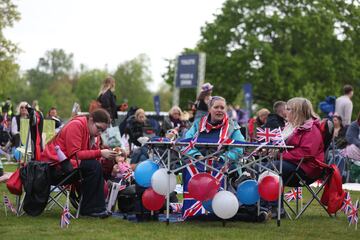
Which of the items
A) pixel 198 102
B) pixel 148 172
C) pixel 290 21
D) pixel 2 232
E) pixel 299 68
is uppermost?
pixel 290 21

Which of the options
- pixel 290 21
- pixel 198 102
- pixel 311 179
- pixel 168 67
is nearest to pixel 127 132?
pixel 198 102

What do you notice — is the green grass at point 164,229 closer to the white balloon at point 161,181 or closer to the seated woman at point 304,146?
the white balloon at point 161,181

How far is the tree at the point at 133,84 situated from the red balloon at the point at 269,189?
3366 inches

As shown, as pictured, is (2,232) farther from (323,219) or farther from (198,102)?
(198,102)

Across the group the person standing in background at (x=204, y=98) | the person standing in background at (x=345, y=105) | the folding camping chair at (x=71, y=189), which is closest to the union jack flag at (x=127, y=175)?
the folding camping chair at (x=71, y=189)

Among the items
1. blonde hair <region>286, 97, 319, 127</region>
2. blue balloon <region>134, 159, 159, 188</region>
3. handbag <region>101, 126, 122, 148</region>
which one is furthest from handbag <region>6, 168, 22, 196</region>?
handbag <region>101, 126, 122, 148</region>

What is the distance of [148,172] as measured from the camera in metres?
7.05

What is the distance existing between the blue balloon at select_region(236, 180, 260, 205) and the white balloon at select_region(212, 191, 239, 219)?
9.0 inches

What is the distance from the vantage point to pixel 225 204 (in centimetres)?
656

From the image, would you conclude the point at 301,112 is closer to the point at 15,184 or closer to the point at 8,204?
the point at 15,184

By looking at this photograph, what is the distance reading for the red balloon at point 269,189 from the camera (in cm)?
676

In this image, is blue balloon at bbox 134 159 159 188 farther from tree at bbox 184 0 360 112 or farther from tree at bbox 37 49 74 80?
tree at bbox 37 49 74 80

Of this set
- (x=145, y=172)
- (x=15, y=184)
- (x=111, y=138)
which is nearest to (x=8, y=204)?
(x=15, y=184)

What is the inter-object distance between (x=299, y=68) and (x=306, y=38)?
186 centimetres
